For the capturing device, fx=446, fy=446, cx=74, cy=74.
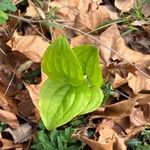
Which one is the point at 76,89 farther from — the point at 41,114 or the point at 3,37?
the point at 3,37

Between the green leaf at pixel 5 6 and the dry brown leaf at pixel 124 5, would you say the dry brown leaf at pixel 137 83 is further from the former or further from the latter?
the green leaf at pixel 5 6

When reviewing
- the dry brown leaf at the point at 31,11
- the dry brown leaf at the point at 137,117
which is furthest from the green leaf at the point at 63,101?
the dry brown leaf at the point at 31,11

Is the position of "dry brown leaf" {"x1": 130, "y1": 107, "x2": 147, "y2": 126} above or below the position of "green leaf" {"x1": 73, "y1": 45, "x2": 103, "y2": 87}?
below

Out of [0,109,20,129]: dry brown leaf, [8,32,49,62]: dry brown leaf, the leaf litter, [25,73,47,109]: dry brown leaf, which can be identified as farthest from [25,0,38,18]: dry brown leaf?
[0,109,20,129]: dry brown leaf

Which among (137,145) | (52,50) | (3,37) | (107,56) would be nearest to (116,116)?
(137,145)

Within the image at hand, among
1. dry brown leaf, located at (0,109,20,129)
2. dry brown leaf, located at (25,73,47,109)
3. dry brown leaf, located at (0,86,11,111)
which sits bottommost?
dry brown leaf, located at (0,109,20,129)

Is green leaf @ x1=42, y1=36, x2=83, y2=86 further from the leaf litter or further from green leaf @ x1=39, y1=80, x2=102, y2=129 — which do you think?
the leaf litter
